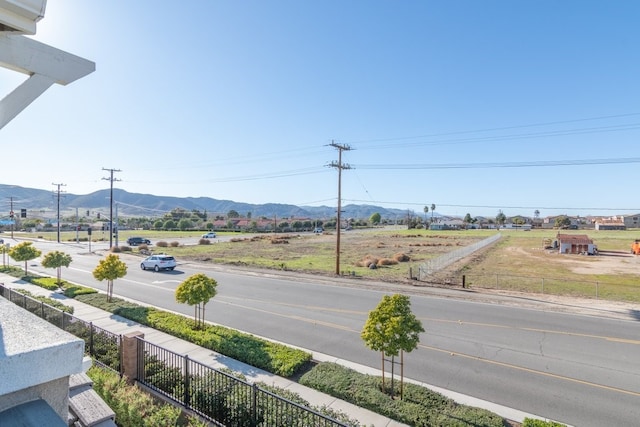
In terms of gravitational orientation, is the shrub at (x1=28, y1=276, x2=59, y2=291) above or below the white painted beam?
below

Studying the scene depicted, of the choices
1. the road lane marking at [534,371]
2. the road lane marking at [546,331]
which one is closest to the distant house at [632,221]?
the road lane marking at [546,331]

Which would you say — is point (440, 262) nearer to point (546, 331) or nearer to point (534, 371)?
point (546, 331)

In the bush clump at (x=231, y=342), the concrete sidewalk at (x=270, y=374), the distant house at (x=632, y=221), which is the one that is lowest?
the concrete sidewalk at (x=270, y=374)

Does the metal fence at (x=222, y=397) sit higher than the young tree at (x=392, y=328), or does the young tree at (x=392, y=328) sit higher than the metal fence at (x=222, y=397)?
the young tree at (x=392, y=328)

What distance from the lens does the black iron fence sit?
265 inches

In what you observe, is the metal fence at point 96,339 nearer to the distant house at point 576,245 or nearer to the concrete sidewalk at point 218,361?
the concrete sidewalk at point 218,361

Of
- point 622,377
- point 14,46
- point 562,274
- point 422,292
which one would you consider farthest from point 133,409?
point 562,274

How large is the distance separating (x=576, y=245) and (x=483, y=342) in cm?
4551

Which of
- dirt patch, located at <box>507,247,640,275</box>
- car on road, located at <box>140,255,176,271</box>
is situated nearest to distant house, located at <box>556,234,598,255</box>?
dirt patch, located at <box>507,247,640,275</box>

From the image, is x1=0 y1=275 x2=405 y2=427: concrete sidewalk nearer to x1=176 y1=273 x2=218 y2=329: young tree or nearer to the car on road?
x1=176 y1=273 x2=218 y2=329: young tree

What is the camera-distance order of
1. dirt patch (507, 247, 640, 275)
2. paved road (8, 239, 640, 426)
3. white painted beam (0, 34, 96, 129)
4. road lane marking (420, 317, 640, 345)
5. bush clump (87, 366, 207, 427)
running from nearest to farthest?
white painted beam (0, 34, 96, 129) → bush clump (87, 366, 207, 427) → paved road (8, 239, 640, 426) → road lane marking (420, 317, 640, 345) → dirt patch (507, 247, 640, 275)

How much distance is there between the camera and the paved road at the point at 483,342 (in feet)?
30.0

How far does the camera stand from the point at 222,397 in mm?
7445

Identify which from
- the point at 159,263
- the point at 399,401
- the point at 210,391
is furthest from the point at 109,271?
the point at 399,401
